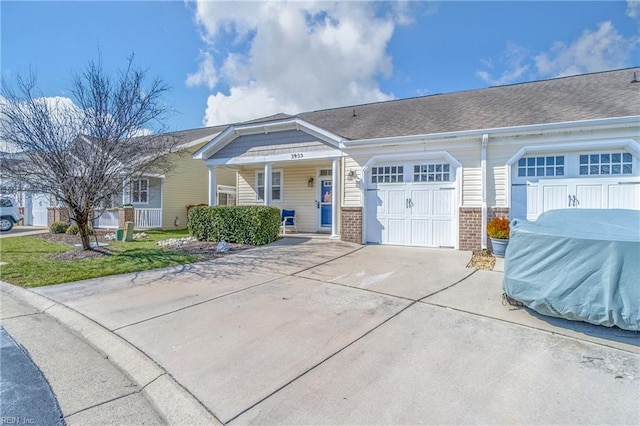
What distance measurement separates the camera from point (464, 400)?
99.9 inches

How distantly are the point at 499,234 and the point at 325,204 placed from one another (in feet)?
22.7

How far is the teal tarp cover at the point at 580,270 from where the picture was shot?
11.4ft

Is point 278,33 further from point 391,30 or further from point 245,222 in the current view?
point 245,222

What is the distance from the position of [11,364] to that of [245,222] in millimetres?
7329

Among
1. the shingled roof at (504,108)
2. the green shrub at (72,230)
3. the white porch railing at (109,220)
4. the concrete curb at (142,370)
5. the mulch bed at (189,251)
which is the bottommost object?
the concrete curb at (142,370)

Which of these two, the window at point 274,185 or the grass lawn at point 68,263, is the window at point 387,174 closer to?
the window at point 274,185

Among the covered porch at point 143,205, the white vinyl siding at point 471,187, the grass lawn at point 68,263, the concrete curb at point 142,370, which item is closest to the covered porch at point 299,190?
the grass lawn at point 68,263

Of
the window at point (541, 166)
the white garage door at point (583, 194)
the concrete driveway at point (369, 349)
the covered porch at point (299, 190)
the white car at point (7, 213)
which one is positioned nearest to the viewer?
the concrete driveway at point (369, 349)

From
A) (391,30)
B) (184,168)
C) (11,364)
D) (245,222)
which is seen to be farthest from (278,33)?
(11,364)

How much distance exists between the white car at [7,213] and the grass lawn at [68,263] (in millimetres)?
8020

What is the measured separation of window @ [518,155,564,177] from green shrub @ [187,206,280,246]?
25.1 ft

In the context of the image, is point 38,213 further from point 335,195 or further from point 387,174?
point 387,174

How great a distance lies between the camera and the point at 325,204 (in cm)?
1330

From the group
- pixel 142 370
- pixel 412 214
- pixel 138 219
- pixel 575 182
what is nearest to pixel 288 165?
pixel 412 214
